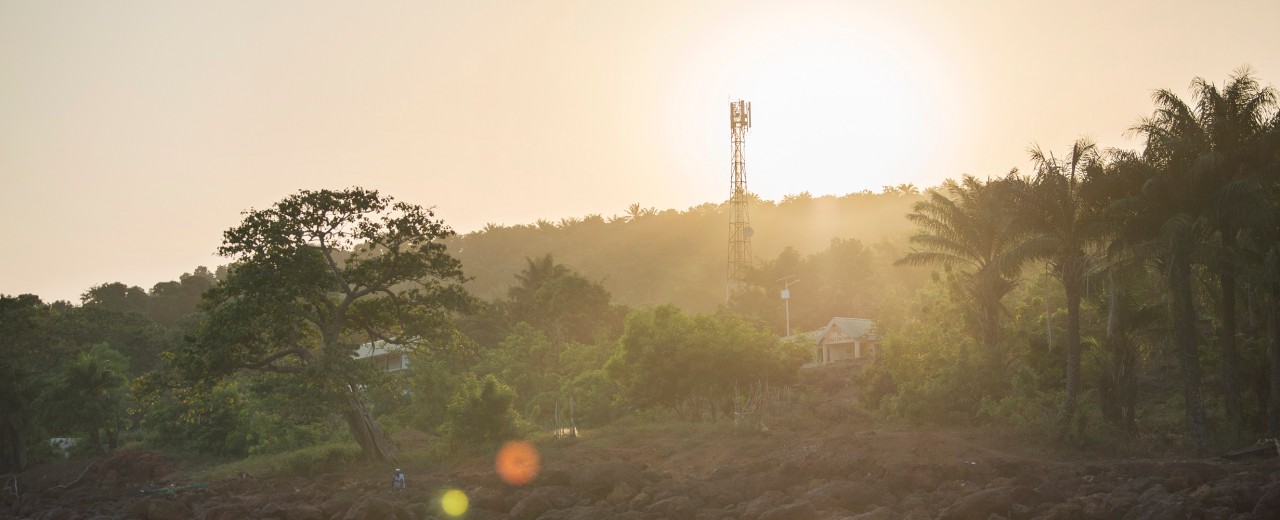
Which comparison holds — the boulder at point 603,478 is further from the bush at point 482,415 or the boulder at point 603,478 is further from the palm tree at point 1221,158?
the palm tree at point 1221,158

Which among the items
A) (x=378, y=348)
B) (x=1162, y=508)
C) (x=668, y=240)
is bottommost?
(x=1162, y=508)

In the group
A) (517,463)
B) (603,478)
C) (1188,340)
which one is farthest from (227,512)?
(1188,340)

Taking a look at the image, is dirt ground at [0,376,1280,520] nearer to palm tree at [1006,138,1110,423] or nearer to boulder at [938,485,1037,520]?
boulder at [938,485,1037,520]

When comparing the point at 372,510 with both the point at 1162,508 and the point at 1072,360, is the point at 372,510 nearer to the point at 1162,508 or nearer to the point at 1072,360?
the point at 1162,508

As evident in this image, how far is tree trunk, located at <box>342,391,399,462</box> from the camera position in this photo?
96.2 feet

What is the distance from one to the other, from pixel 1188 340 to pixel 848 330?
34.3 m

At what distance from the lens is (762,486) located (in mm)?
21938

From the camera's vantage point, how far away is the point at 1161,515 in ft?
52.6

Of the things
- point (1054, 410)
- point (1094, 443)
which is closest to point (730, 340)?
point (1054, 410)

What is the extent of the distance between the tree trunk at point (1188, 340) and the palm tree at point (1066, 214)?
203 centimetres

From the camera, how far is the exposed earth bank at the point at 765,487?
1777cm

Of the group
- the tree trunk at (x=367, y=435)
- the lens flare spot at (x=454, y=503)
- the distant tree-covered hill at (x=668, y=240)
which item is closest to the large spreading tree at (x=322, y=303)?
the tree trunk at (x=367, y=435)

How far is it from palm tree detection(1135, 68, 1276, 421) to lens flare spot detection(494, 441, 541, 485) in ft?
55.0

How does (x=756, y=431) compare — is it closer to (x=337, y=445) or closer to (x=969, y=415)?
(x=969, y=415)
